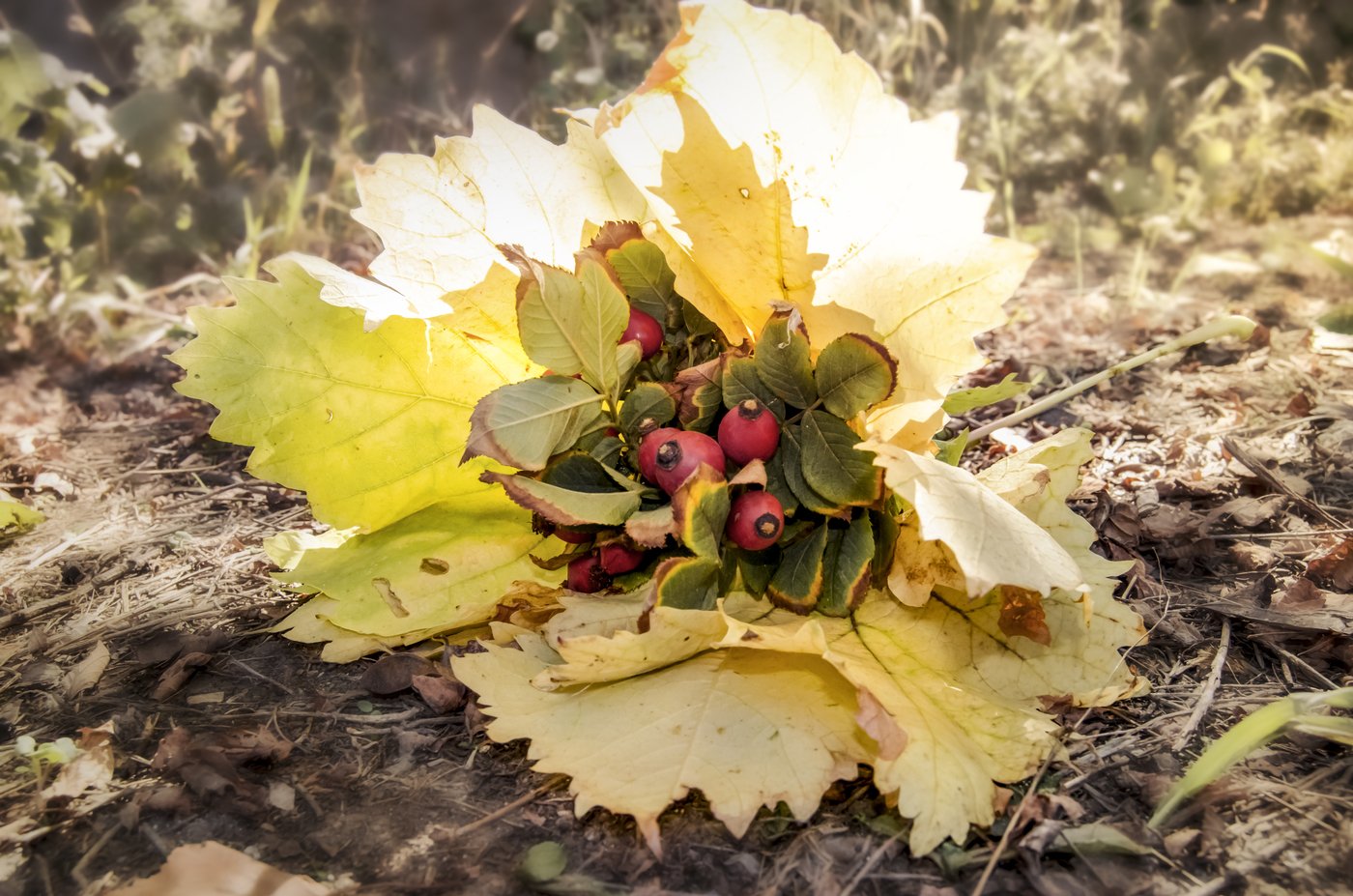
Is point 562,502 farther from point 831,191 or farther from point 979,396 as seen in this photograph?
point 979,396

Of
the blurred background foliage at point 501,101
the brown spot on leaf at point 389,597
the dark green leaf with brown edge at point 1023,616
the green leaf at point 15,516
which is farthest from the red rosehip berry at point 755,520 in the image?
the blurred background foliage at point 501,101

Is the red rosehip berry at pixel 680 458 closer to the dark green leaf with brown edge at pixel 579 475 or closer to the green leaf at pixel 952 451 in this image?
the dark green leaf with brown edge at pixel 579 475

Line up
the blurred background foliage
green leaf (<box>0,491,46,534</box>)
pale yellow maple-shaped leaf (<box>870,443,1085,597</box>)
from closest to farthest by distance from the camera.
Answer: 1. pale yellow maple-shaped leaf (<box>870,443,1085,597</box>)
2. green leaf (<box>0,491,46,534</box>)
3. the blurred background foliage

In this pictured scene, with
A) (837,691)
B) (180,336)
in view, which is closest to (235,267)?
(180,336)

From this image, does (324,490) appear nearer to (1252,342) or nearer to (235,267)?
(235,267)

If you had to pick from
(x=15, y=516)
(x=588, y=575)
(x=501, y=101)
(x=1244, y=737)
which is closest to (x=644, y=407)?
(x=588, y=575)

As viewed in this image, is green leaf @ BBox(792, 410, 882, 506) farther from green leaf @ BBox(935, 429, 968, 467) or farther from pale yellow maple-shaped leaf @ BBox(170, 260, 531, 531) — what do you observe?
pale yellow maple-shaped leaf @ BBox(170, 260, 531, 531)

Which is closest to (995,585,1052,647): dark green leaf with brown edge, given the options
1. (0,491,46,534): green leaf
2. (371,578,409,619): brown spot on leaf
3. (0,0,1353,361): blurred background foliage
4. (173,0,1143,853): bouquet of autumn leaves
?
(173,0,1143,853): bouquet of autumn leaves
